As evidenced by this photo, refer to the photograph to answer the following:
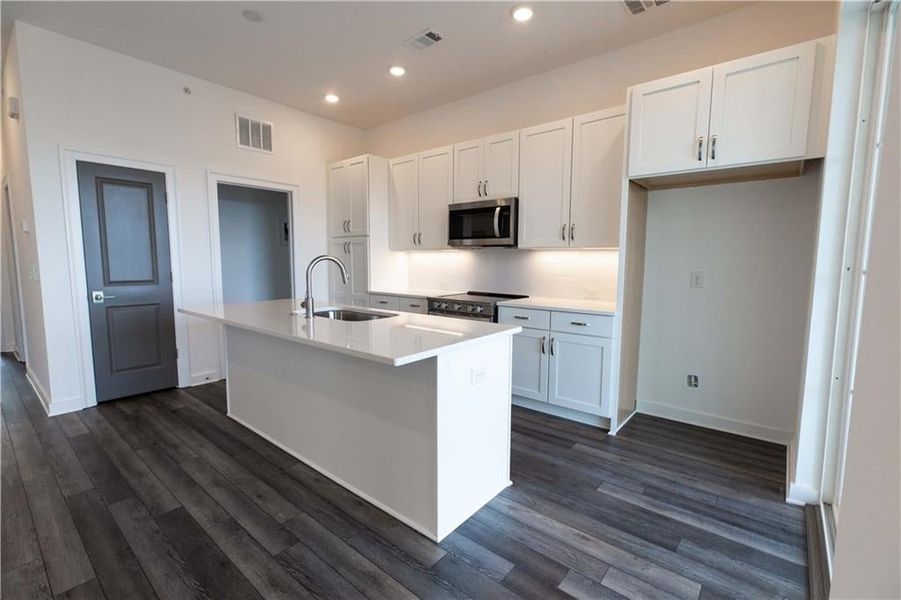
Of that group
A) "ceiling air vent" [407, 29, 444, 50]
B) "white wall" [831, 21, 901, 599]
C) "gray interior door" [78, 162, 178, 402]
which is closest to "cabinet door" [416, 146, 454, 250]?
"ceiling air vent" [407, 29, 444, 50]

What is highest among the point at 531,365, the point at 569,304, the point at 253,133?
the point at 253,133

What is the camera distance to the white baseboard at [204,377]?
412cm

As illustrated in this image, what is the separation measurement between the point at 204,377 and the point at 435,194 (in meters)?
3.04

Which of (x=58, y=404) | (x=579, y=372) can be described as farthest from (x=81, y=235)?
(x=579, y=372)

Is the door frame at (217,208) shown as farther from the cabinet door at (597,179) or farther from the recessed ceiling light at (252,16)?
the cabinet door at (597,179)

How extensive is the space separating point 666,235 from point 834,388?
1.51 meters

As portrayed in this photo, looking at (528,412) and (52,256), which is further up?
(52,256)

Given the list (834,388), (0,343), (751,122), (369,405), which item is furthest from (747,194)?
(0,343)

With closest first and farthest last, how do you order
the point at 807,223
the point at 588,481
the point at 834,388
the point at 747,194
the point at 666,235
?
the point at 834,388 → the point at 588,481 → the point at 807,223 → the point at 747,194 → the point at 666,235

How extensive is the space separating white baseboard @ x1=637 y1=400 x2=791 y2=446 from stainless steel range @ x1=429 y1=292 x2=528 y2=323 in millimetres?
1459

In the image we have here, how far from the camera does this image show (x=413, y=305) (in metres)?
4.27

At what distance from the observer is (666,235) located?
3.18 m

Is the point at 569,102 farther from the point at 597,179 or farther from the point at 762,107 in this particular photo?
the point at 762,107

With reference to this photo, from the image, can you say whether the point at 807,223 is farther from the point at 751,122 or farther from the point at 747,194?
the point at 751,122
